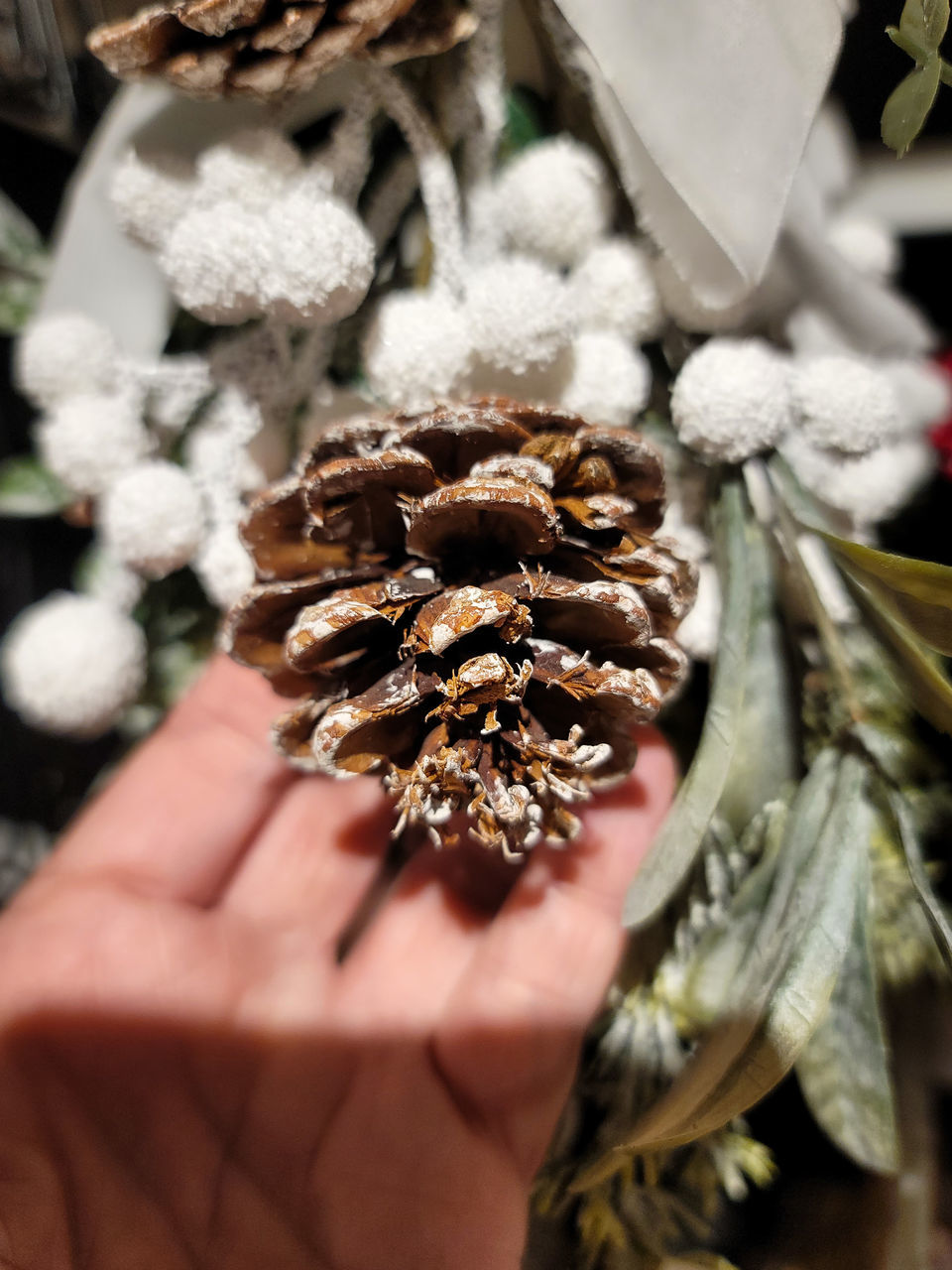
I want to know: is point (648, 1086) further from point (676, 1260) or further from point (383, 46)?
point (383, 46)

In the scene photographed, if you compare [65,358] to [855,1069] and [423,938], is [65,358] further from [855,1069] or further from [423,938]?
[855,1069]

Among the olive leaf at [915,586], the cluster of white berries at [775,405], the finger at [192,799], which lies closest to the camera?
the olive leaf at [915,586]

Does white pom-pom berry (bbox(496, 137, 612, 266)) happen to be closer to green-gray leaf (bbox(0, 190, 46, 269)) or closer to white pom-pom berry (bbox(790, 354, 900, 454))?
white pom-pom berry (bbox(790, 354, 900, 454))

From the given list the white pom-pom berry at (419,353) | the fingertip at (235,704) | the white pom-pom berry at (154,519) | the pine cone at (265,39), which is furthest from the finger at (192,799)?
the pine cone at (265,39)

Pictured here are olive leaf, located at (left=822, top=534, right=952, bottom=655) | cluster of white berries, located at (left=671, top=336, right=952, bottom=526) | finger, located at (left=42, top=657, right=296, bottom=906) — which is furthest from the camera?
finger, located at (left=42, top=657, right=296, bottom=906)

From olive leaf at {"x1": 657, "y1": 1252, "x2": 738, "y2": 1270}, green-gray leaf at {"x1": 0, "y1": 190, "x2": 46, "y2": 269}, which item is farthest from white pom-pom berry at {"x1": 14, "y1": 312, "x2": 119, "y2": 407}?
olive leaf at {"x1": 657, "y1": 1252, "x2": 738, "y2": 1270}

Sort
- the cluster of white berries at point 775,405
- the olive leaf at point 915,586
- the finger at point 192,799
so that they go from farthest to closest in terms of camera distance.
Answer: the finger at point 192,799
the cluster of white berries at point 775,405
the olive leaf at point 915,586

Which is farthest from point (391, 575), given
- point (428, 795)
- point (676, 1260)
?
point (676, 1260)

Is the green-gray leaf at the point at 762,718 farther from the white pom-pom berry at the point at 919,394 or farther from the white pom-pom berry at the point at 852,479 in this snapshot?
the white pom-pom berry at the point at 919,394
